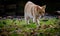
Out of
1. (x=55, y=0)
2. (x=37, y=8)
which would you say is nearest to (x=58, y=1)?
(x=55, y=0)

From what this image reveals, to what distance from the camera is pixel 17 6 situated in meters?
9.41

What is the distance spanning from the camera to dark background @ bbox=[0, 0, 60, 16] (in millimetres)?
9308

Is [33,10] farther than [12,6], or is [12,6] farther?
[12,6]

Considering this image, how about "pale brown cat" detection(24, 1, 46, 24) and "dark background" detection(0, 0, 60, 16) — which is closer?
"pale brown cat" detection(24, 1, 46, 24)

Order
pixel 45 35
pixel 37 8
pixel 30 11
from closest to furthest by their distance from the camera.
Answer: pixel 45 35 → pixel 37 8 → pixel 30 11

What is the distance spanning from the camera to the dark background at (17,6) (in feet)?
30.5

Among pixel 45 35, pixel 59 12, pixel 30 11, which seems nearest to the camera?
pixel 45 35

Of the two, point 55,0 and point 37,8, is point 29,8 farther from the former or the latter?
point 55,0

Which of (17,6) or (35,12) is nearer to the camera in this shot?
(35,12)

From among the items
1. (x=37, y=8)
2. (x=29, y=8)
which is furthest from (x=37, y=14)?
(x=29, y=8)

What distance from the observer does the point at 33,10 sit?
21.7 feet

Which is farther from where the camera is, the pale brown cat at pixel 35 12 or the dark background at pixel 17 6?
the dark background at pixel 17 6

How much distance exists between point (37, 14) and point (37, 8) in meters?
0.19

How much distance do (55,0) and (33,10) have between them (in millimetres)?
2938
